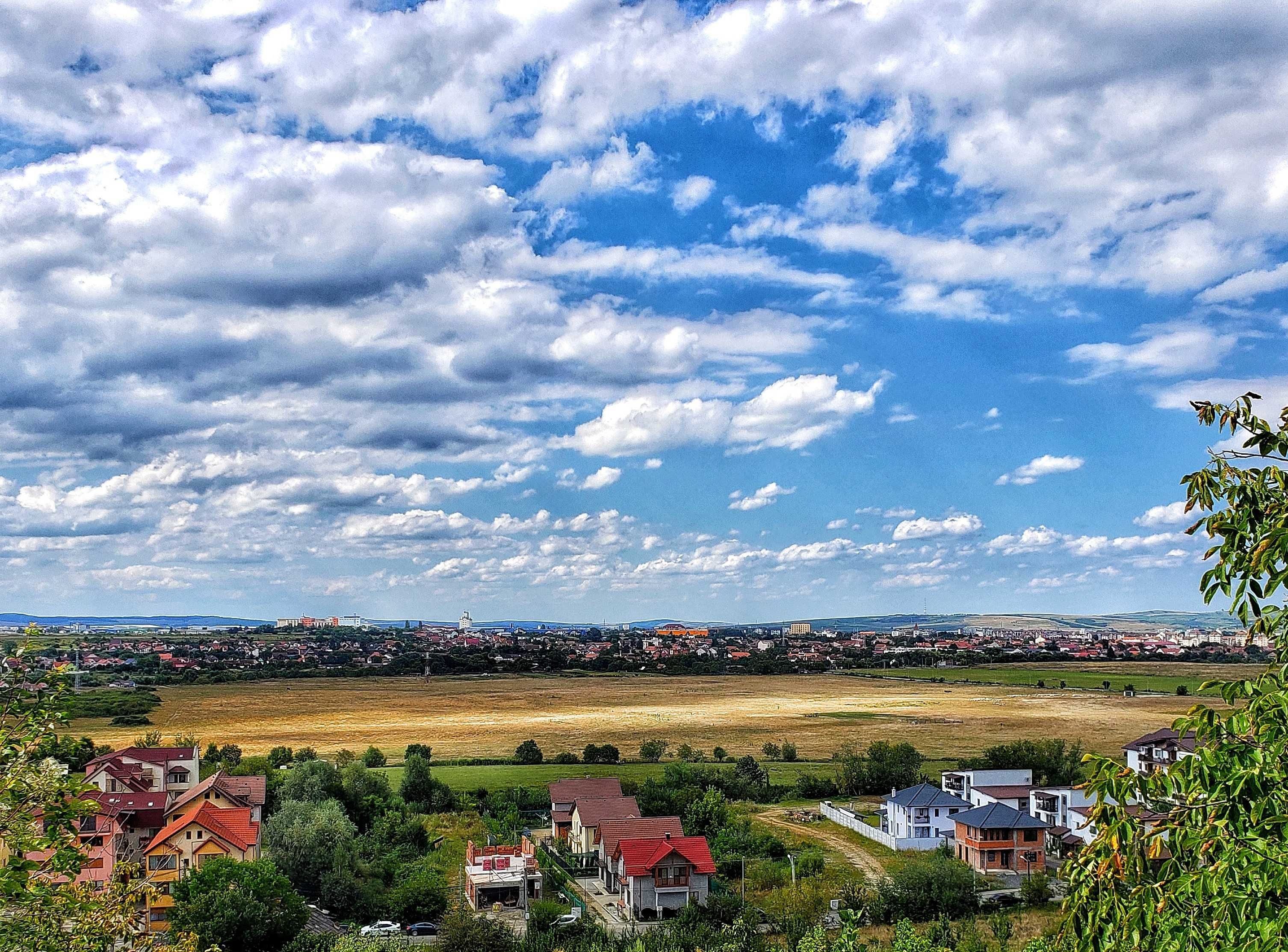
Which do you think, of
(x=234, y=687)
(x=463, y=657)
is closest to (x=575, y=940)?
(x=234, y=687)

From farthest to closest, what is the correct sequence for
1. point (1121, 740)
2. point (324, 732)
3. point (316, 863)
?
point (324, 732) < point (1121, 740) < point (316, 863)

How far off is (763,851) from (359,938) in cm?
1845

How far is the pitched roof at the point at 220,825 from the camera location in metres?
32.3

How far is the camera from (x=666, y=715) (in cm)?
9312

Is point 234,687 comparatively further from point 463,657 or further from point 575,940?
point 575,940

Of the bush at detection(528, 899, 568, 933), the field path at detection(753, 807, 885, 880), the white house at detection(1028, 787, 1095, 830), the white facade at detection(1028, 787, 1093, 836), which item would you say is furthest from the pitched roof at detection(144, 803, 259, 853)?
the white house at detection(1028, 787, 1095, 830)

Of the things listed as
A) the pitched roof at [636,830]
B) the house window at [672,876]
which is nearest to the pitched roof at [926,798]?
the pitched roof at [636,830]

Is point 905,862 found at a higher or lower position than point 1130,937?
lower

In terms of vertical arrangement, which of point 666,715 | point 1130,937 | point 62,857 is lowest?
point 666,715

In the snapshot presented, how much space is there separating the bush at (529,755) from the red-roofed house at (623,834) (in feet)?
89.1

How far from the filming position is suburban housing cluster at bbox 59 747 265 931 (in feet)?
101

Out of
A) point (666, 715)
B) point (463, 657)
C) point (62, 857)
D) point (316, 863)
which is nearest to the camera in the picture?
point (62, 857)

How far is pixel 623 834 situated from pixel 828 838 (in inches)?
474

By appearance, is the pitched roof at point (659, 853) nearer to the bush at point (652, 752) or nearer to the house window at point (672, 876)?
the house window at point (672, 876)
